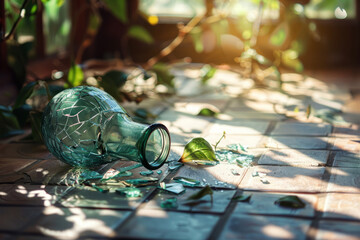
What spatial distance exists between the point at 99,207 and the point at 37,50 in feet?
7.11

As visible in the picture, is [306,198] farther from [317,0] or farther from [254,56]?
[317,0]

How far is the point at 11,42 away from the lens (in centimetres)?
226

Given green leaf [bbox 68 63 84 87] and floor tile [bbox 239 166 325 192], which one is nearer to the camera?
floor tile [bbox 239 166 325 192]

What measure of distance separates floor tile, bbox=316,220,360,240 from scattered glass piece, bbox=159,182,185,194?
1.34ft

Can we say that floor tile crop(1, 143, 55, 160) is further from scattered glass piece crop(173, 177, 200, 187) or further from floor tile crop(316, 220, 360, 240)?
floor tile crop(316, 220, 360, 240)

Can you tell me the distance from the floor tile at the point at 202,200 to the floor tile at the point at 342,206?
254 mm

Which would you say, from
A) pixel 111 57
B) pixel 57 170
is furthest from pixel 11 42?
pixel 111 57

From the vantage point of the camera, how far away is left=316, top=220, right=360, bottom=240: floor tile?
1.22m

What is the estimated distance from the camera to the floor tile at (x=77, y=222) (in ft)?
4.16

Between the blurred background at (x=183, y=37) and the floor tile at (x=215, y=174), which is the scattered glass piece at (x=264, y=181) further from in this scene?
the blurred background at (x=183, y=37)

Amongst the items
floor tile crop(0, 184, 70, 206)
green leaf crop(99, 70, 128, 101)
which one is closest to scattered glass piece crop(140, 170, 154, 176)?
floor tile crop(0, 184, 70, 206)

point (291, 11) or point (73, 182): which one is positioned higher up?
point (291, 11)

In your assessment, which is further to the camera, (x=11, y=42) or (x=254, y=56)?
(x=254, y=56)

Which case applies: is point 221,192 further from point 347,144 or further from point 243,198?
point 347,144
